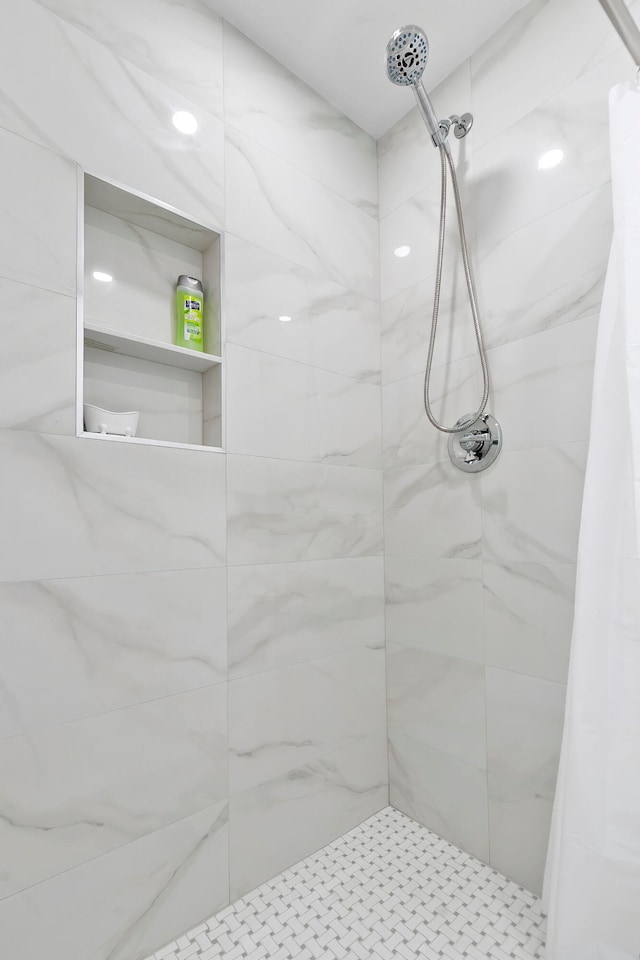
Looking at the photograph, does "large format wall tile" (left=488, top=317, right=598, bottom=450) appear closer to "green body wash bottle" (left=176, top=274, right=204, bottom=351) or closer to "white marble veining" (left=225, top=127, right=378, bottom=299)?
"white marble veining" (left=225, top=127, right=378, bottom=299)

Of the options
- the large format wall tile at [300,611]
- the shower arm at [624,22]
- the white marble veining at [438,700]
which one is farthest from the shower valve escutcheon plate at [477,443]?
the shower arm at [624,22]

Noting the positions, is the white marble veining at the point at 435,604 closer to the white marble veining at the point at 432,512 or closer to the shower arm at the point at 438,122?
the white marble veining at the point at 432,512

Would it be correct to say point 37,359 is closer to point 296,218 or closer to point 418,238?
point 296,218

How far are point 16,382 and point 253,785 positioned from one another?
3.54ft

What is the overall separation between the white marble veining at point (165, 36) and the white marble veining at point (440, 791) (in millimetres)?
1859

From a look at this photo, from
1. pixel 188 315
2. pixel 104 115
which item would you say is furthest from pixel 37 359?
pixel 104 115

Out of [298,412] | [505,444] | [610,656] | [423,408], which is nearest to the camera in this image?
[610,656]

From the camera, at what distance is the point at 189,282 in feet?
4.16

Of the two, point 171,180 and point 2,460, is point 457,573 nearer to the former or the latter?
point 2,460

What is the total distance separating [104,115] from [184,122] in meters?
0.21

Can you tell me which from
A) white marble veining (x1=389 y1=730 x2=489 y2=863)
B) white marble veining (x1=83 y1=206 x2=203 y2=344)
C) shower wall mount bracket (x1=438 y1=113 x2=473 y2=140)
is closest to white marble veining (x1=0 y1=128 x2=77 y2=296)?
white marble veining (x1=83 y1=206 x2=203 y2=344)

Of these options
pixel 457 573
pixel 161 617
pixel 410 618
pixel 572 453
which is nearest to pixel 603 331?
pixel 572 453

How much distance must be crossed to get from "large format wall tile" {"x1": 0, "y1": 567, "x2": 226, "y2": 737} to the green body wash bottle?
0.57m

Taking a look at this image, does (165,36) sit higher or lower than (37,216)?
higher
